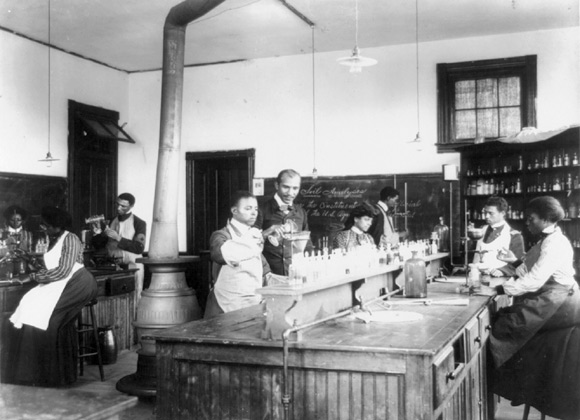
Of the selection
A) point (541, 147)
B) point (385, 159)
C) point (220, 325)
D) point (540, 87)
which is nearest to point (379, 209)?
point (385, 159)

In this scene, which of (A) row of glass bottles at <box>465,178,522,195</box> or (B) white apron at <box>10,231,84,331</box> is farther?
(A) row of glass bottles at <box>465,178,522,195</box>

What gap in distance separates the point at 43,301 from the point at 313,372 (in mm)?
3447

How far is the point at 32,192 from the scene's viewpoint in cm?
841

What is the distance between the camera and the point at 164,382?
3186 mm

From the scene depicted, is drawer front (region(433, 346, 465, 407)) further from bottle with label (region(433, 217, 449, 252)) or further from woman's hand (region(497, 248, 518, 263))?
bottle with label (region(433, 217, 449, 252))

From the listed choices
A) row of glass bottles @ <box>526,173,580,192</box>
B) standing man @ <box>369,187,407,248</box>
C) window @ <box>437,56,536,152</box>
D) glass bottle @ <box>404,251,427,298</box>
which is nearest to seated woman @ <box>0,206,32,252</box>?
standing man @ <box>369,187,407,248</box>

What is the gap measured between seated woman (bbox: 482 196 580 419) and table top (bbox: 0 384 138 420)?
2.97 m

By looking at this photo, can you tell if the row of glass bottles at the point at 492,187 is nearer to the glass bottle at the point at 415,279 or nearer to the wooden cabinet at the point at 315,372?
the glass bottle at the point at 415,279

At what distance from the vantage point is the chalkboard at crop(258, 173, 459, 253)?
880 cm

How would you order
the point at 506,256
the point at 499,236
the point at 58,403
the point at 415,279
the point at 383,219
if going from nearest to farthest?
1. the point at 415,279
2. the point at 58,403
3. the point at 506,256
4. the point at 499,236
5. the point at 383,219

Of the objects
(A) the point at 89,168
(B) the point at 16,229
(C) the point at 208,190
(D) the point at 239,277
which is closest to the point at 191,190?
(C) the point at 208,190

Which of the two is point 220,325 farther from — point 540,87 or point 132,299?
point 540,87

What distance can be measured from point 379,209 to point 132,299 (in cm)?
304

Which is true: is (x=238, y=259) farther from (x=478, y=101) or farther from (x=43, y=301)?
(x=478, y=101)
